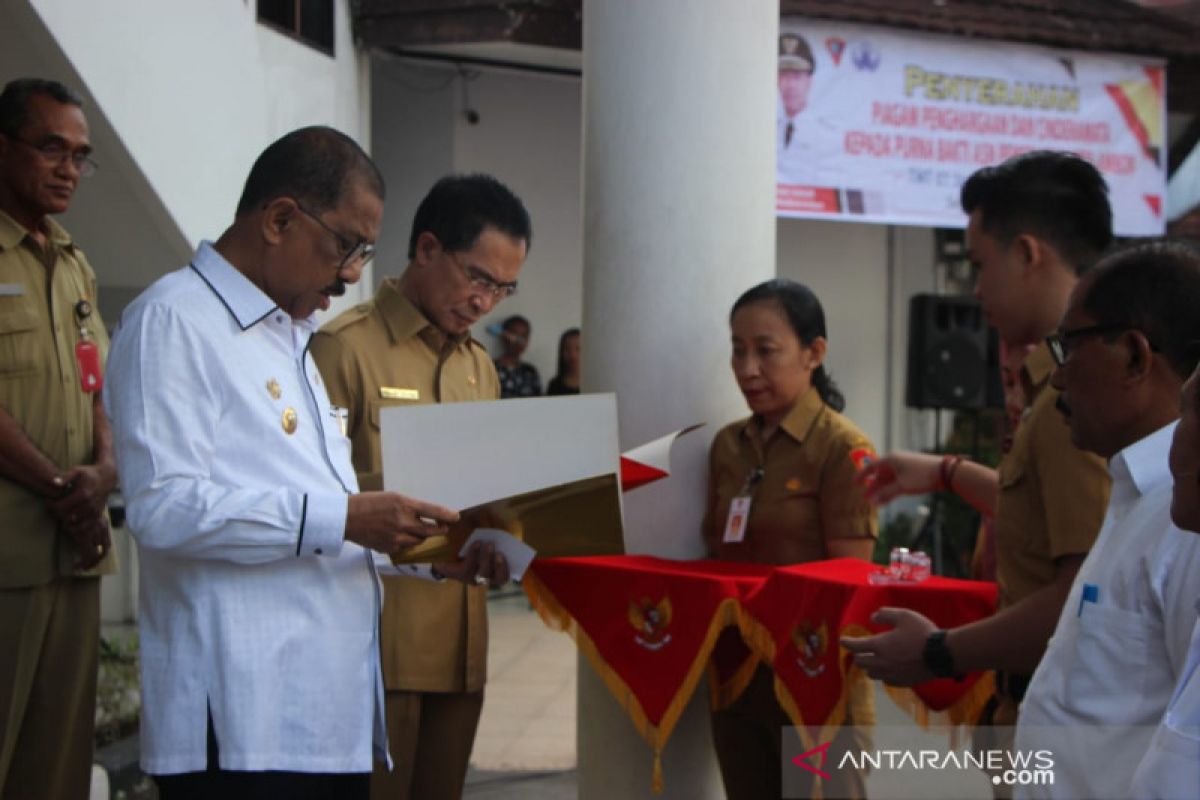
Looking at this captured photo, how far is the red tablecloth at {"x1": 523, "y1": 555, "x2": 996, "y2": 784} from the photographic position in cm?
275

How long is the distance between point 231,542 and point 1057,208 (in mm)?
1694

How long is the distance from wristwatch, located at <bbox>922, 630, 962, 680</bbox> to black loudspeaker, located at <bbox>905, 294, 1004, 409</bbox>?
6939 millimetres

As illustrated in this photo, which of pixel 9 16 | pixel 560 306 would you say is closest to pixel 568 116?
pixel 560 306

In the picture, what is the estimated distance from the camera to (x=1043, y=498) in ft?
7.87

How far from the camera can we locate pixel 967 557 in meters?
9.86

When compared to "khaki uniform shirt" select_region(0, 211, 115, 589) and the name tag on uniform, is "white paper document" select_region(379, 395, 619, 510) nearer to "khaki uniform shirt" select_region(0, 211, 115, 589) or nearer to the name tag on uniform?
the name tag on uniform

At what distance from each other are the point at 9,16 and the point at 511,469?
9.04 ft

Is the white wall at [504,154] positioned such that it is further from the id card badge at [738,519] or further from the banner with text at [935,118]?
the id card badge at [738,519]

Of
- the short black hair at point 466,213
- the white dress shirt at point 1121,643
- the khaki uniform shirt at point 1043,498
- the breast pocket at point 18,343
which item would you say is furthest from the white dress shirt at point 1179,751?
the breast pocket at point 18,343

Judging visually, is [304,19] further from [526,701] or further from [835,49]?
[526,701]

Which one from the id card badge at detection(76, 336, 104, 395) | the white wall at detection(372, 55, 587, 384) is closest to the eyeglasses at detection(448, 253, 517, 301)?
the id card badge at detection(76, 336, 104, 395)

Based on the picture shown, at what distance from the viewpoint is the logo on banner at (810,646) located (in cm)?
278

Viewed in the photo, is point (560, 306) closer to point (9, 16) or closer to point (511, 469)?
point (9, 16)

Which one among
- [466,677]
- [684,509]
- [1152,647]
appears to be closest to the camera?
[1152,647]
